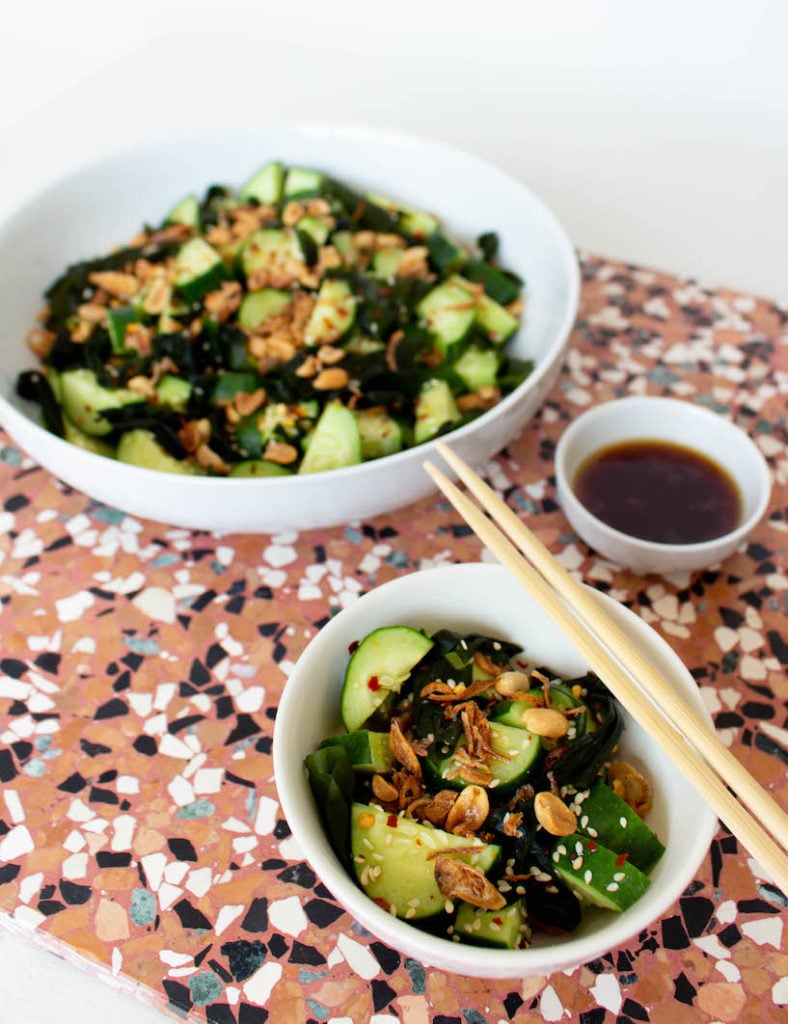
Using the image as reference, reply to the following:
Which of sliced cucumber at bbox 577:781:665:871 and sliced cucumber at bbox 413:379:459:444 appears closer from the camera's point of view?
sliced cucumber at bbox 577:781:665:871

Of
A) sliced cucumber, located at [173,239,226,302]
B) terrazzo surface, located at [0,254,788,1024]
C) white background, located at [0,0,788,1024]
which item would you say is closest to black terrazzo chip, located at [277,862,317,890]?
terrazzo surface, located at [0,254,788,1024]

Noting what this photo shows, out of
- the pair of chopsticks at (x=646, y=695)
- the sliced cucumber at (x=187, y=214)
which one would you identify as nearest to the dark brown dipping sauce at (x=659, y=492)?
the pair of chopsticks at (x=646, y=695)

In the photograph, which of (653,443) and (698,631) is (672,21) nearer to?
(653,443)

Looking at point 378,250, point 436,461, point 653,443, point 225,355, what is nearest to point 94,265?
point 225,355

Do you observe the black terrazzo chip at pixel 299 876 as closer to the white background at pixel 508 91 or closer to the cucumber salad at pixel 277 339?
the cucumber salad at pixel 277 339

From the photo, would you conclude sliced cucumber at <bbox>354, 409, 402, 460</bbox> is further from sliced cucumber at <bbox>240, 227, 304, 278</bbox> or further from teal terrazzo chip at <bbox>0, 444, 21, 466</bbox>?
teal terrazzo chip at <bbox>0, 444, 21, 466</bbox>

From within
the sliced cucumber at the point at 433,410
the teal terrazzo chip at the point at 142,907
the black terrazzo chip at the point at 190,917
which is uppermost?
the sliced cucumber at the point at 433,410

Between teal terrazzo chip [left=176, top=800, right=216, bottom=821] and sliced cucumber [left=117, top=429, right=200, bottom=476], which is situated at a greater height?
sliced cucumber [left=117, top=429, right=200, bottom=476]

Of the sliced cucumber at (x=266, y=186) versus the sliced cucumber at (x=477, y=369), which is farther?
the sliced cucumber at (x=266, y=186)
